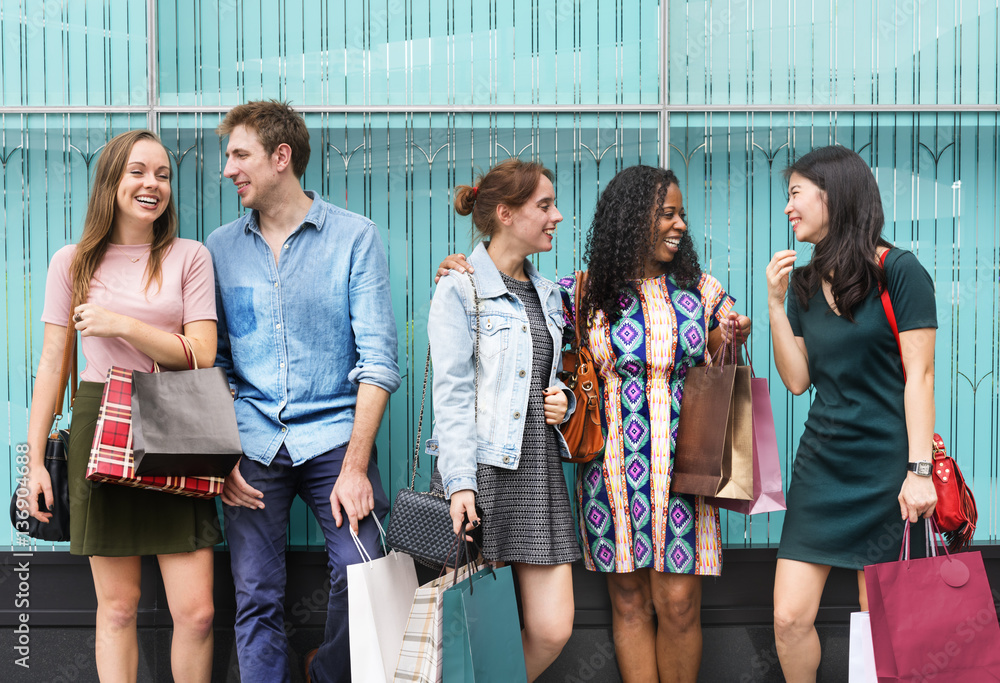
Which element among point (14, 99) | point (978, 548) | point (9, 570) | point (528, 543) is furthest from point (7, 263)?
point (978, 548)

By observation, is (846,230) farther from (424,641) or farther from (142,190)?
(142,190)

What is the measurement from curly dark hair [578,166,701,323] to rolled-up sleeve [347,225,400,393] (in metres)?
0.70

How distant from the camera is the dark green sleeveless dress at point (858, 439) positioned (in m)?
2.32

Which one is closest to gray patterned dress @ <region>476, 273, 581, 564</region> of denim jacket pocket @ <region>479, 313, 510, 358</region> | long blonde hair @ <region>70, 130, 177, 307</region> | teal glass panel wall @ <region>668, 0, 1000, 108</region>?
denim jacket pocket @ <region>479, 313, 510, 358</region>

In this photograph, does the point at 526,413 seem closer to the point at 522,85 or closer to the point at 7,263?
the point at 522,85

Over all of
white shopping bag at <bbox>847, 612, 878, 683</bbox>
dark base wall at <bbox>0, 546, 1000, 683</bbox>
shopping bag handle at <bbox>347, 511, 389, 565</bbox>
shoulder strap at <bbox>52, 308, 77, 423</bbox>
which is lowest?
dark base wall at <bbox>0, 546, 1000, 683</bbox>

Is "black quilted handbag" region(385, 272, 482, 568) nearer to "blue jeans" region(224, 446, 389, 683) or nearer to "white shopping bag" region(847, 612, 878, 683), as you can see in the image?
"blue jeans" region(224, 446, 389, 683)

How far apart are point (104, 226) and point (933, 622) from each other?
282cm

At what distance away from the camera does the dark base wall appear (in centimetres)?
310

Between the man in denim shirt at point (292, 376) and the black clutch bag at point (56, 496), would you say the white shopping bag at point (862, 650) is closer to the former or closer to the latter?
the man in denim shirt at point (292, 376)

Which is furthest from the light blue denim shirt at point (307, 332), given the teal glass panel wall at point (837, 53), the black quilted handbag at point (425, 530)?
the teal glass panel wall at point (837, 53)

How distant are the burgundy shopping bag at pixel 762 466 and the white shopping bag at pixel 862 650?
0.44 m

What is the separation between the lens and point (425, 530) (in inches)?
88.5

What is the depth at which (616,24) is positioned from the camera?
3.30 m
